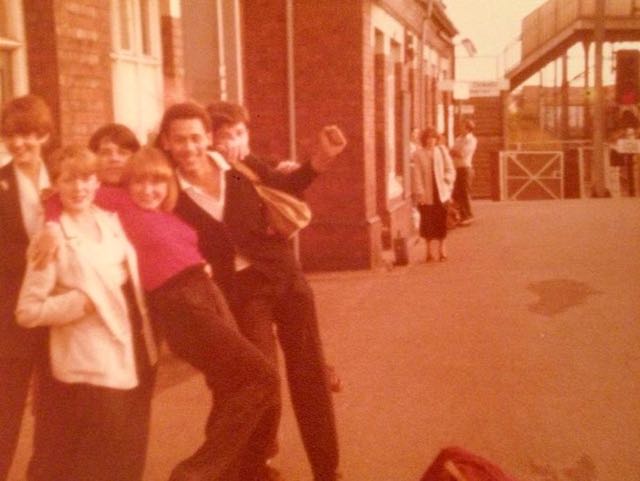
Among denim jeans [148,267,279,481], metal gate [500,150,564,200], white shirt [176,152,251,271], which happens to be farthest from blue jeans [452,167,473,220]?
denim jeans [148,267,279,481]

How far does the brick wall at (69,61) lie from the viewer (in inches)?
291

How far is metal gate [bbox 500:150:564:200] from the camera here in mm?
34281

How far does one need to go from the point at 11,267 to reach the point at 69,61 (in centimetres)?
331

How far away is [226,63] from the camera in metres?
10.6

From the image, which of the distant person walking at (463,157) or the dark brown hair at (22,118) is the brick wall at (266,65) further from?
the dark brown hair at (22,118)

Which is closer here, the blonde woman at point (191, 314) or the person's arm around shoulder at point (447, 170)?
the blonde woman at point (191, 314)

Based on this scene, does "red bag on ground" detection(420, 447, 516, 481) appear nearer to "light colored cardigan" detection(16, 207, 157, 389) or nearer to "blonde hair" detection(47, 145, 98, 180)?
"light colored cardigan" detection(16, 207, 157, 389)

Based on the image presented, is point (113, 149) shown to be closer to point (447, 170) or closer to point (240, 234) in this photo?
point (240, 234)

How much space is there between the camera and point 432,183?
50.1 feet

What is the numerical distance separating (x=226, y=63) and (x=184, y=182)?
18.9 feet

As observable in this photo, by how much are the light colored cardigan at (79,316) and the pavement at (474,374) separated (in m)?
1.82

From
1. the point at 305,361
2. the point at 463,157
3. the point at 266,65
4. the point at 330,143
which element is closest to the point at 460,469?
the point at 305,361

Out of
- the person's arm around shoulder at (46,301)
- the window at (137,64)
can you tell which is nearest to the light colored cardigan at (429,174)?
the window at (137,64)

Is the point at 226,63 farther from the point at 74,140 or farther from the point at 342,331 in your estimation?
the point at 74,140
